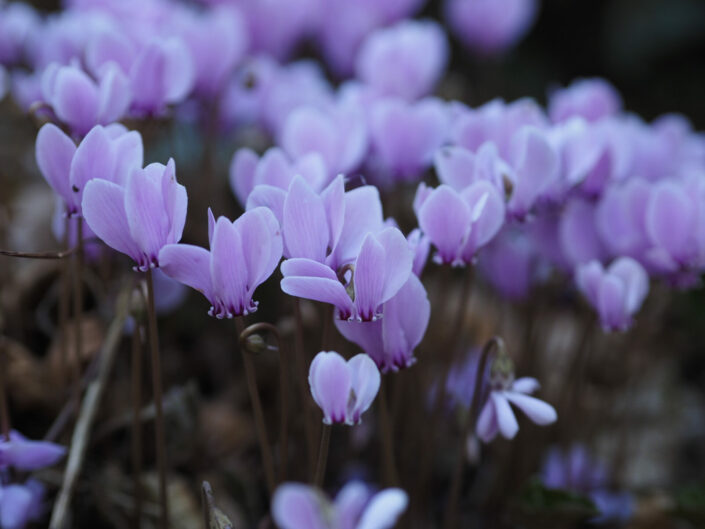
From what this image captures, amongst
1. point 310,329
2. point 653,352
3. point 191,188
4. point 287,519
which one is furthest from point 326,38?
point 287,519

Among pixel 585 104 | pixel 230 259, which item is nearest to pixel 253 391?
pixel 230 259

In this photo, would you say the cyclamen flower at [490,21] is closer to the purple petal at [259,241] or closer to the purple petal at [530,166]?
the purple petal at [530,166]

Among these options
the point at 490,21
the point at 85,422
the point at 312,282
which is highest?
the point at 490,21

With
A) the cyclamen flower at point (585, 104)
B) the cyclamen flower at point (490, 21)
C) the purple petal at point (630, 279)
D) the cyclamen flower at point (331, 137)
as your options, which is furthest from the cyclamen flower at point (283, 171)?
the cyclamen flower at point (490, 21)

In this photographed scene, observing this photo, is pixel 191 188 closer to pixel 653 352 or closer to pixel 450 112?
pixel 450 112

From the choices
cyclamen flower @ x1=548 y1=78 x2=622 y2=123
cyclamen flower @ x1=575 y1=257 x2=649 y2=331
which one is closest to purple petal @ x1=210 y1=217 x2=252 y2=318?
cyclamen flower @ x1=575 y1=257 x2=649 y2=331

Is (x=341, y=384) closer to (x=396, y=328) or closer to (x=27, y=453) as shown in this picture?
(x=396, y=328)
